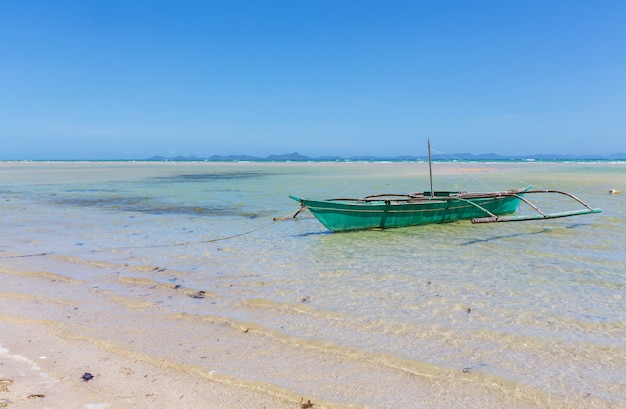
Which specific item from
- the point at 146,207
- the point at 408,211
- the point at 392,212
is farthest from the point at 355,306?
the point at 146,207

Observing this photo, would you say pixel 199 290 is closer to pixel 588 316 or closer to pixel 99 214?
pixel 588 316

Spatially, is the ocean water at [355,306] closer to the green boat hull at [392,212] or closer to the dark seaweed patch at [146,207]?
the green boat hull at [392,212]

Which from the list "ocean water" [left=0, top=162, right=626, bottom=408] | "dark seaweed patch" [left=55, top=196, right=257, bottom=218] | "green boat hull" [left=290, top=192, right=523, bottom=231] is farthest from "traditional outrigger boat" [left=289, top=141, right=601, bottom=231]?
"dark seaweed patch" [left=55, top=196, right=257, bottom=218]

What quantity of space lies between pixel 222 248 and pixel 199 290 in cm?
298

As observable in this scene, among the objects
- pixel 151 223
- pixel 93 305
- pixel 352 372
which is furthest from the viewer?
pixel 151 223

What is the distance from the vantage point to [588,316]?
5.14 metres

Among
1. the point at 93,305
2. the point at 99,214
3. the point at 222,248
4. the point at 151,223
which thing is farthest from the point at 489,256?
the point at 99,214

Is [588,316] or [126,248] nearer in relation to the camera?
[588,316]

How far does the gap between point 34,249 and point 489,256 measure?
877 cm

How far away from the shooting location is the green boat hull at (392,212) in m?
10.5

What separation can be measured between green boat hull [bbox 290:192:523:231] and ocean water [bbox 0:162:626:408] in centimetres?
35

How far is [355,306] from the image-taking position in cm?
557

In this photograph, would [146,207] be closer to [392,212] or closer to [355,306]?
[392,212]

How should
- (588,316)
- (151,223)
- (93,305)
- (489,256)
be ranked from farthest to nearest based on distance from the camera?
(151,223), (489,256), (93,305), (588,316)
